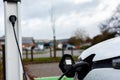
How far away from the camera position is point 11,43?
396 cm

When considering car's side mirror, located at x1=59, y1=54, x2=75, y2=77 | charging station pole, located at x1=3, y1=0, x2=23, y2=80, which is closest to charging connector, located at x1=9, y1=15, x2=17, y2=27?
charging station pole, located at x1=3, y1=0, x2=23, y2=80

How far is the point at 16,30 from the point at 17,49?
10.0 inches

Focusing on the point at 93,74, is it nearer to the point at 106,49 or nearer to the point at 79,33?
the point at 106,49

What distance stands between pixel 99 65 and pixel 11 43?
1.55 m

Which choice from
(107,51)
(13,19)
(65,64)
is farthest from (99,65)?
(13,19)

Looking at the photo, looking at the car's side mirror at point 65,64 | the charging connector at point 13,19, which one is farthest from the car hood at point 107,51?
the charging connector at point 13,19

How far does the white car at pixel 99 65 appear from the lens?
8.46 ft

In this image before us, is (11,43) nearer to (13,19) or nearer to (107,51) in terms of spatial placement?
(13,19)

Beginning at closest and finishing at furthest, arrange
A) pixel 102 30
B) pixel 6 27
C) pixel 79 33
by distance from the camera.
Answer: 1. pixel 6 27
2. pixel 102 30
3. pixel 79 33

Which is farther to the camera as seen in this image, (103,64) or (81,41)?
(81,41)

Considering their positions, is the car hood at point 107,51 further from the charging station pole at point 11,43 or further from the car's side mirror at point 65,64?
the charging station pole at point 11,43

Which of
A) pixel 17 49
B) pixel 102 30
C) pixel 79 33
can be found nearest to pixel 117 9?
pixel 102 30

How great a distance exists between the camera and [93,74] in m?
2.77

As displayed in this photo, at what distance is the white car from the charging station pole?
99 centimetres
